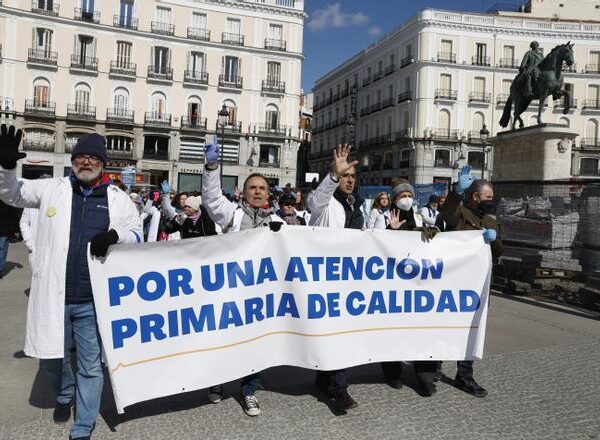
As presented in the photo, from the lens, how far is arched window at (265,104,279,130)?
42625 millimetres

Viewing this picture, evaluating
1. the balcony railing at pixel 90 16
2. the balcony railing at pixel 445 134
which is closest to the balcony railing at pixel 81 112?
the balcony railing at pixel 90 16

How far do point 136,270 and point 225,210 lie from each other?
917 millimetres

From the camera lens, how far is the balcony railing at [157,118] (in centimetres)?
3969

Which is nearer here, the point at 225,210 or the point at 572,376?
the point at 225,210

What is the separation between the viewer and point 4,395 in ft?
13.2

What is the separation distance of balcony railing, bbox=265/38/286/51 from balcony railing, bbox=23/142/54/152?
17718 mm

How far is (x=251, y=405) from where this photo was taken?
379 centimetres

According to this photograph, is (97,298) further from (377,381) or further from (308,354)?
(377,381)

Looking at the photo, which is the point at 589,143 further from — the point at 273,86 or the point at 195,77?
the point at 195,77

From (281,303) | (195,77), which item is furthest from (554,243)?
(195,77)

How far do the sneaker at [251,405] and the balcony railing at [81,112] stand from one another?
38424 millimetres

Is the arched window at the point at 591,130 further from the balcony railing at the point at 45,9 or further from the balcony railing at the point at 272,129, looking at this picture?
the balcony railing at the point at 45,9

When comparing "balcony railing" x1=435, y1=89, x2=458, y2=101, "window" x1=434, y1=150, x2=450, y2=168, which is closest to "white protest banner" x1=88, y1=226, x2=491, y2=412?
"window" x1=434, y1=150, x2=450, y2=168

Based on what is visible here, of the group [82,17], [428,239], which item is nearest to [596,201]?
[428,239]
